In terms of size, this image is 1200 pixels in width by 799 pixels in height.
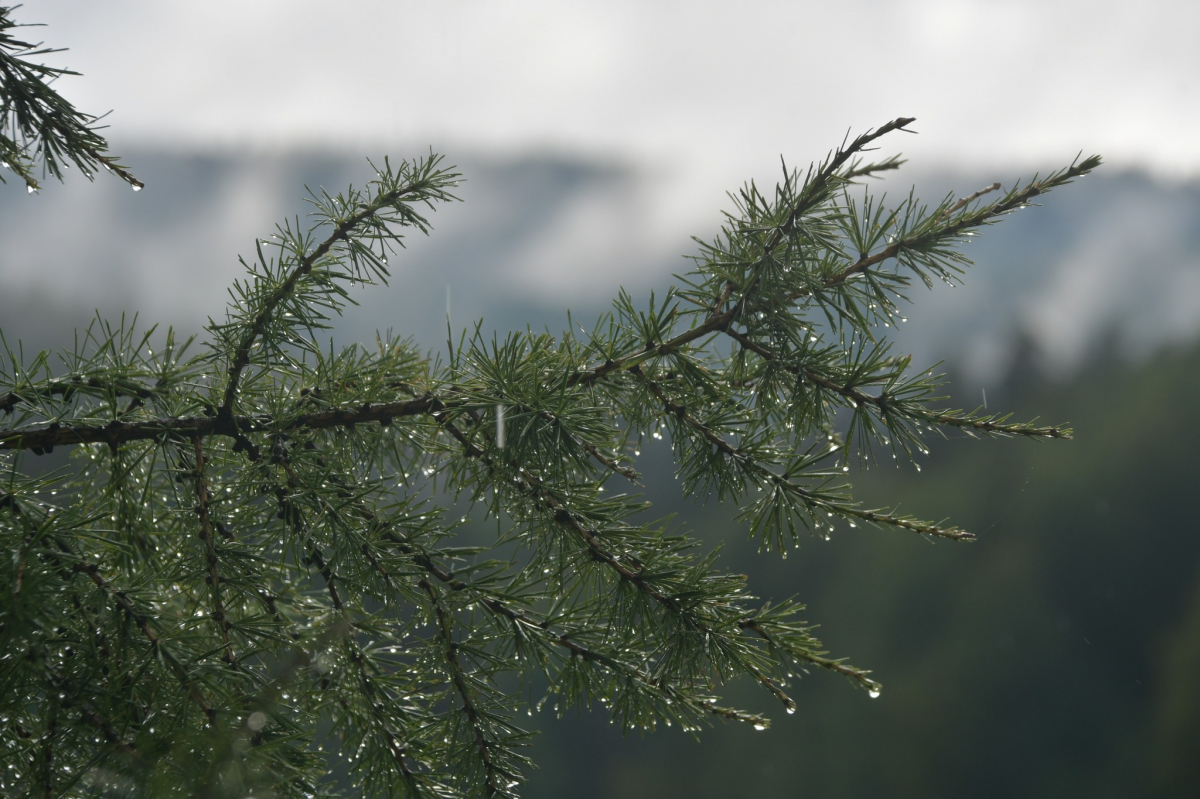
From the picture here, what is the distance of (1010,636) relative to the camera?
4.48m

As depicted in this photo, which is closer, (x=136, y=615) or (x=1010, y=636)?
(x=136, y=615)

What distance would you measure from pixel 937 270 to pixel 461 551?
298 mm

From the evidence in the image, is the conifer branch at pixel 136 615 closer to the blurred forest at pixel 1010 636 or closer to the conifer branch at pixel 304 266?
the conifer branch at pixel 304 266

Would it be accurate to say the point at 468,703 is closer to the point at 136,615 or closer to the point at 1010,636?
the point at 136,615

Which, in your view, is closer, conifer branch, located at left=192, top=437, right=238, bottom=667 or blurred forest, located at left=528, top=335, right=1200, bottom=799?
conifer branch, located at left=192, top=437, right=238, bottom=667

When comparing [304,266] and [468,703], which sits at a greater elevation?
[304,266]

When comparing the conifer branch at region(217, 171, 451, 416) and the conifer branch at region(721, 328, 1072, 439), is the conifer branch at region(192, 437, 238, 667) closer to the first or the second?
the conifer branch at region(217, 171, 451, 416)

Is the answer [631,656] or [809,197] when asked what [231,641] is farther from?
[809,197]

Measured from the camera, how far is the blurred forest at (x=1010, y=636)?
13.6 ft

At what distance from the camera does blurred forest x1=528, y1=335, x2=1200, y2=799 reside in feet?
13.6

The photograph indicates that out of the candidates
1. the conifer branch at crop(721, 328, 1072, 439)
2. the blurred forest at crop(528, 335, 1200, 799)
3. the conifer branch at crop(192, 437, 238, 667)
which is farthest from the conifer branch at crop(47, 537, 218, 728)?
the blurred forest at crop(528, 335, 1200, 799)

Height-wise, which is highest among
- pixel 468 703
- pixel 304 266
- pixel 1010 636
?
pixel 304 266

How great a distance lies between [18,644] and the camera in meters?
0.27

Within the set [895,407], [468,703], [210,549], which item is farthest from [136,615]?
[895,407]
